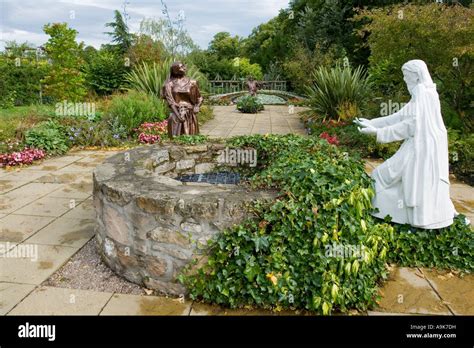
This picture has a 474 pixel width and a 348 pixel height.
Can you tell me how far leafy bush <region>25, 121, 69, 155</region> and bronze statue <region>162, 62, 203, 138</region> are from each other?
377 cm

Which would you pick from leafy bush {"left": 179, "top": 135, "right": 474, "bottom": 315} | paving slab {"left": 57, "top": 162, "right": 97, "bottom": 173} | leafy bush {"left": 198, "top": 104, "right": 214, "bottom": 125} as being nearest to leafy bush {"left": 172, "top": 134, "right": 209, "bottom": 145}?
leafy bush {"left": 179, "top": 135, "right": 474, "bottom": 315}

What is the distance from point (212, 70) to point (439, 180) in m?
23.6

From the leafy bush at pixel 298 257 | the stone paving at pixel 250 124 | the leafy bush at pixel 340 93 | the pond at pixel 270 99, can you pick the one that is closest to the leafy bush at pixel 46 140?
the stone paving at pixel 250 124

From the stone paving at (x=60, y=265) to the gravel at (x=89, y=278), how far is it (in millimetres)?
68

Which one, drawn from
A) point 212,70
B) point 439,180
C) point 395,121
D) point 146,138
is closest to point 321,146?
point 395,121

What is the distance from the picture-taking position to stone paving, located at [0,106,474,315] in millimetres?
2855

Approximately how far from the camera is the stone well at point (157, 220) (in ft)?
9.42

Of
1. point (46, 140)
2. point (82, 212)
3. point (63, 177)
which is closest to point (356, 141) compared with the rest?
point (82, 212)

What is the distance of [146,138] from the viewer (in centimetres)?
930

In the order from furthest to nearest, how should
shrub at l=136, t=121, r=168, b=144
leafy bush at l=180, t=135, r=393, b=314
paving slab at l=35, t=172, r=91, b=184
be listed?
shrub at l=136, t=121, r=168, b=144, paving slab at l=35, t=172, r=91, b=184, leafy bush at l=180, t=135, r=393, b=314

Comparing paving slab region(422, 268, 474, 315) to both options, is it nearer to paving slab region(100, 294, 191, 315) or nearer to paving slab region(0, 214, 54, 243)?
paving slab region(100, 294, 191, 315)

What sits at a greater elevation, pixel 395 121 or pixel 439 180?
pixel 395 121

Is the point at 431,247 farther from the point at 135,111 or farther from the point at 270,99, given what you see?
the point at 270,99
